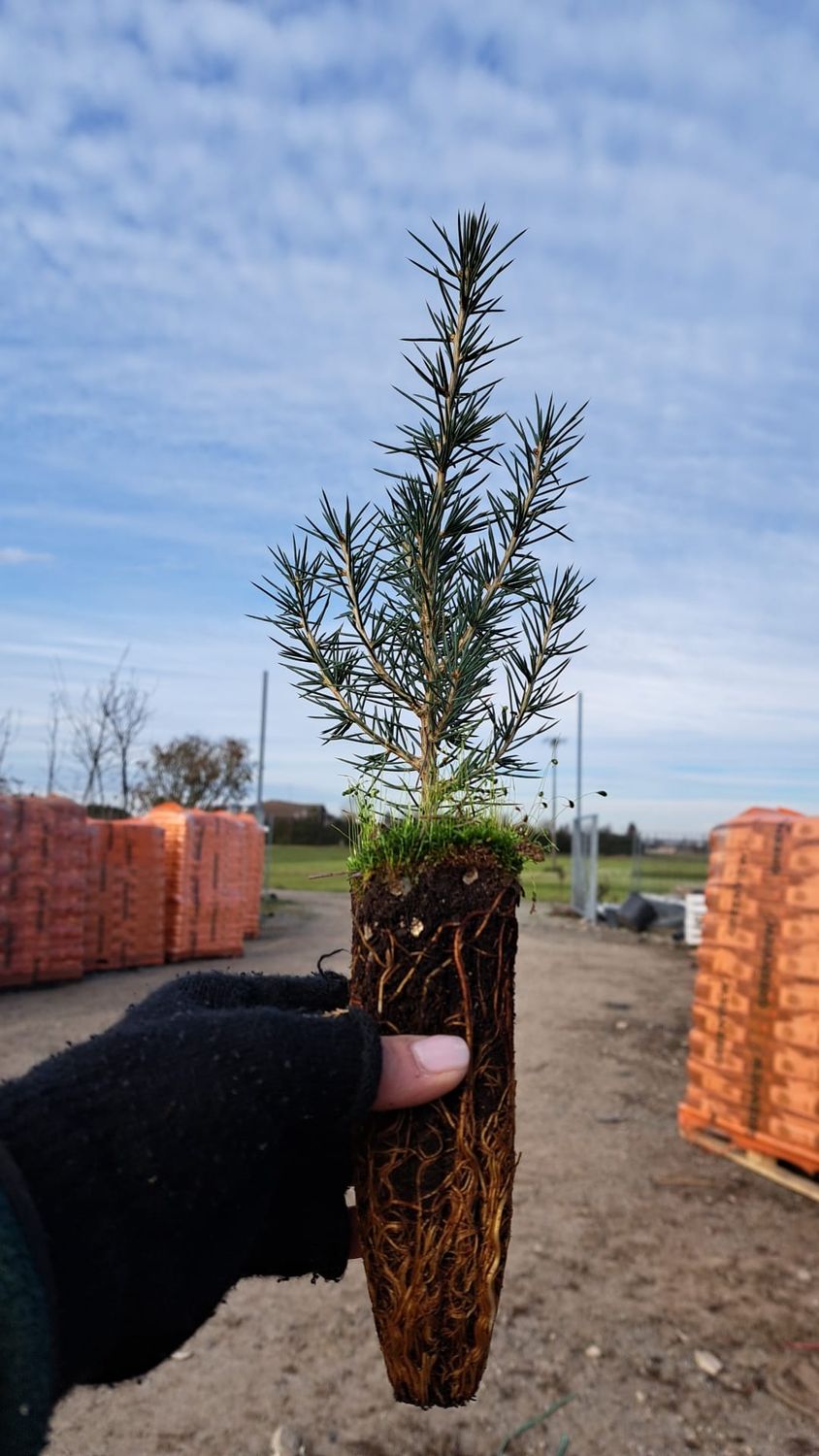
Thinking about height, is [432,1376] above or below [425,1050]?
below

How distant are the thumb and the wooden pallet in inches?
208

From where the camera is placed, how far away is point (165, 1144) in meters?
1.33

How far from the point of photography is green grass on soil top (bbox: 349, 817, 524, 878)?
1672 millimetres

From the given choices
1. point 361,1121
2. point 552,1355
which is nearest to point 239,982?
point 361,1121

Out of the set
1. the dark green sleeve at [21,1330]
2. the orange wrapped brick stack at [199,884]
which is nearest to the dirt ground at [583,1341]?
the dark green sleeve at [21,1330]

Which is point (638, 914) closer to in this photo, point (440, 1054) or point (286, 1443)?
point (286, 1443)

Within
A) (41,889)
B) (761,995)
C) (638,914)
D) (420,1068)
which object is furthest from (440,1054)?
(638,914)

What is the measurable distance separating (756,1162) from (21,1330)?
19.9 ft

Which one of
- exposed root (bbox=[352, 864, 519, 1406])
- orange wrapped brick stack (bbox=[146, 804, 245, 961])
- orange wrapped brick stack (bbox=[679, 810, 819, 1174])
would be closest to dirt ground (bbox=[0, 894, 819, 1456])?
orange wrapped brick stack (bbox=[679, 810, 819, 1174])

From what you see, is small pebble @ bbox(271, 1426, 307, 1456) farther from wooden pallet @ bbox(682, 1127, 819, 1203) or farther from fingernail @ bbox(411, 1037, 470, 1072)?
wooden pallet @ bbox(682, 1127, 819, 1203)

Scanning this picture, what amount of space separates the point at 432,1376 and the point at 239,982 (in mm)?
745

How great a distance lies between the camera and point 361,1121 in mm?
1575

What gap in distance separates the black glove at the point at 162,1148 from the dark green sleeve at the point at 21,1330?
0.09 ft

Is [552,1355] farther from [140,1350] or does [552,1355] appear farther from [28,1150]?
[28,1150]
